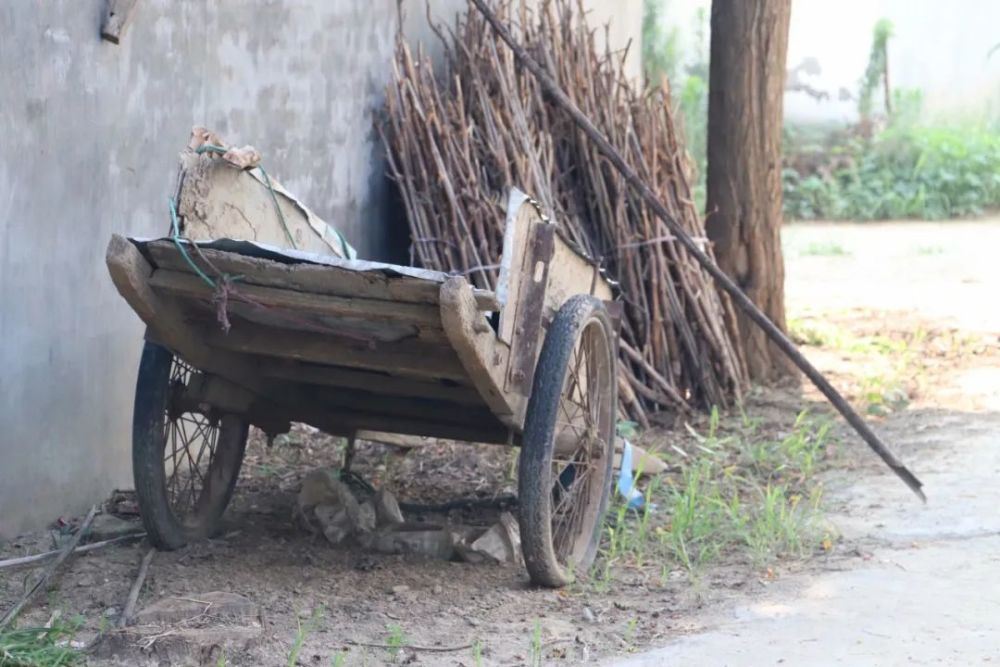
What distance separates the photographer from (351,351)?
3.44 metres

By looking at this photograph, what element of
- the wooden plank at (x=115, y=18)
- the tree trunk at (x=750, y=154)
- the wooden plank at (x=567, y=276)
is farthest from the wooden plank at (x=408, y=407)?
the tree trunk at (x=750, y=154)

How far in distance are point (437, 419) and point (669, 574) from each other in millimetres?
879

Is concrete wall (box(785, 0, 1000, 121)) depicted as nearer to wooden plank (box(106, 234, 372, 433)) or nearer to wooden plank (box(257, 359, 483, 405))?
wooden plank (box(106, 234, 372, 433))

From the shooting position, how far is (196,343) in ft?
11.6

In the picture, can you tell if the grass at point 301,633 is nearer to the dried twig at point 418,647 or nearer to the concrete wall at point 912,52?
the dried twig at point 418,647

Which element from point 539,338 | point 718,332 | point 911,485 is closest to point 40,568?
point 539,338

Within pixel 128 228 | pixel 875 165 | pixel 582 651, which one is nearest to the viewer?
pixel 582 651

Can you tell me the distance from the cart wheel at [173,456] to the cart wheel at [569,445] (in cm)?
104

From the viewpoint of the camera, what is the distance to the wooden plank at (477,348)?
9.94 ft

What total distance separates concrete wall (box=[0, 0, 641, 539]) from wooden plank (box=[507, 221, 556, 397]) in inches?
60.6

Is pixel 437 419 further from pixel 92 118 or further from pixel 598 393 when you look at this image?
pixel 92 118

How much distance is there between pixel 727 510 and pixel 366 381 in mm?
1516

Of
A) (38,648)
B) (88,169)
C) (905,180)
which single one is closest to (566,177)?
(88,169)

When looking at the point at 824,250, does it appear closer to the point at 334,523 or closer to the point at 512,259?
the point at 334,523
